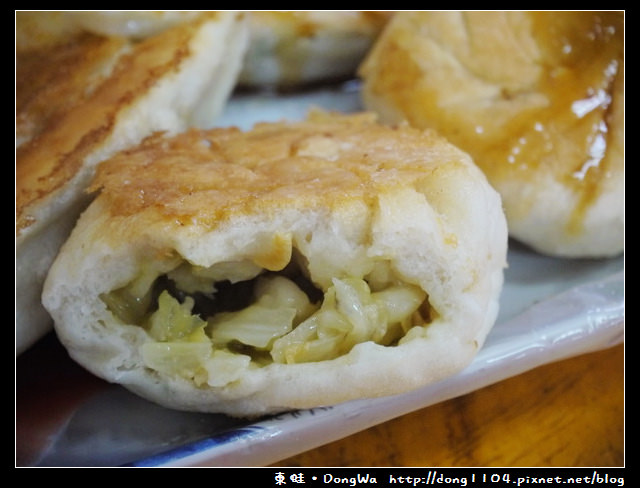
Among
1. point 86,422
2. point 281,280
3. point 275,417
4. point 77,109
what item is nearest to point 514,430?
point 275,417

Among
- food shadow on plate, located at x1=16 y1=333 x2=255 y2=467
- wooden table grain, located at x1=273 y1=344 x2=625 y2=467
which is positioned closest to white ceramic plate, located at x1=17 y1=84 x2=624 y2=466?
food shadow on plate, located at x1=16 y1=333 x2=255 y2=467

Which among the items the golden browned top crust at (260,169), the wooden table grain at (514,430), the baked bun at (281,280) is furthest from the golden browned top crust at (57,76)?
the wooden table grain at (514,430)

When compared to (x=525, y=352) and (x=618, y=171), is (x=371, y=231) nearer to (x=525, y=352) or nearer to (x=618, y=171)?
(x=525, y=352)

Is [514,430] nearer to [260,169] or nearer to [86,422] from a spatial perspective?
[260,169]

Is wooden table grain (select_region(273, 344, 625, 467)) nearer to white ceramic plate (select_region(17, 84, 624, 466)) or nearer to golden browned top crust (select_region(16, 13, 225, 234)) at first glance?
white ceramic plate (select_region(17, 84, 624, 466))

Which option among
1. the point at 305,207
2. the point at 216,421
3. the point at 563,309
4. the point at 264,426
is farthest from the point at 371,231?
the point at 563,309

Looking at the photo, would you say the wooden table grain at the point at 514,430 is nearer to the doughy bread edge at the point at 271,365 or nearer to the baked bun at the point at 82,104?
the doughy bread edge at the point at 271,365
